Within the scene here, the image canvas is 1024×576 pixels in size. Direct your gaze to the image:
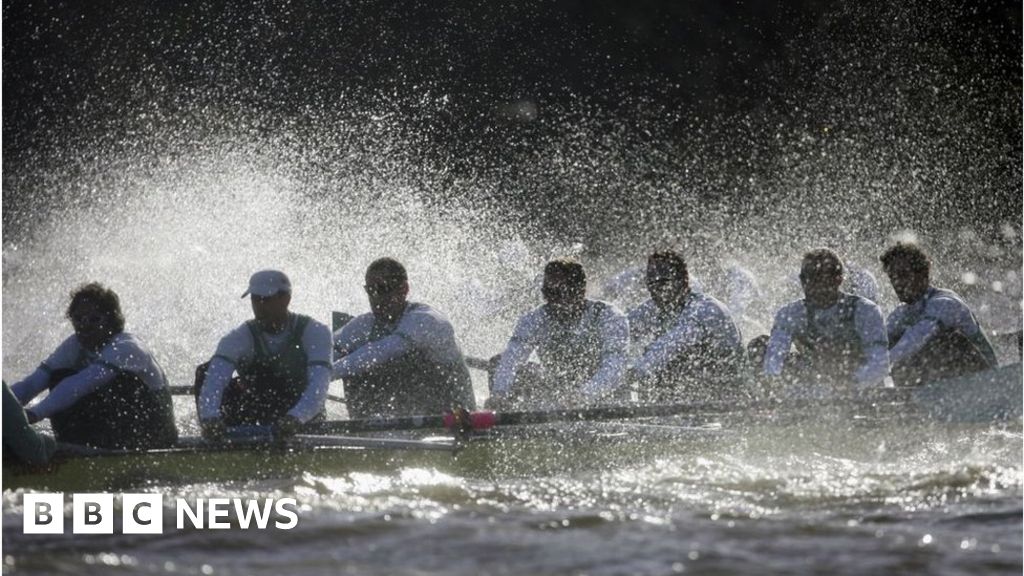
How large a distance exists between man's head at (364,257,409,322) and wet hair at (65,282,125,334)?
1.95m

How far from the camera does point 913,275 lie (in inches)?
397

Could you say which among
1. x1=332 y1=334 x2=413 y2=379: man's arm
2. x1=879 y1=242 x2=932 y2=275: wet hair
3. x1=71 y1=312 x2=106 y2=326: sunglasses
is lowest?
x1=332 y1=334 x2=413 y2=379: man's arm

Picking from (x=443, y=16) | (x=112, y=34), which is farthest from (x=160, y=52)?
(x=443, y=16)

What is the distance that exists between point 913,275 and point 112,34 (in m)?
15.9

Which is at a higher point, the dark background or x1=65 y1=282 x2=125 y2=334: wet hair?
the dark background

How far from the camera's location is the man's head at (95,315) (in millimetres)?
8312

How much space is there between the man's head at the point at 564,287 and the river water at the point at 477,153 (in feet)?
16.0

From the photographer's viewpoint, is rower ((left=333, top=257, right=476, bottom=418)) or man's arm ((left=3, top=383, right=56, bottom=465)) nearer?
man's arm ((left=3, top=383, right=56, bottom=465))

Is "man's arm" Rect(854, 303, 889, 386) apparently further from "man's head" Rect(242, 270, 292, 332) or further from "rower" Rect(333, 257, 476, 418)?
"man's head" Rect(242, 270, 292, 332)

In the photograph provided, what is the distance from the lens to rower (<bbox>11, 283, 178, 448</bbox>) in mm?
8219

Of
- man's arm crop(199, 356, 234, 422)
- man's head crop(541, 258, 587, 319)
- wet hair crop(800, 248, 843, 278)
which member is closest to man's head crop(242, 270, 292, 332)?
man's arm crop(199, 356, 234, 422)

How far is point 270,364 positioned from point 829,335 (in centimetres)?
399

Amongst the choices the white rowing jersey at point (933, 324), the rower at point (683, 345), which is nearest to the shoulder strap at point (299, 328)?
the rower at point (683, 345)

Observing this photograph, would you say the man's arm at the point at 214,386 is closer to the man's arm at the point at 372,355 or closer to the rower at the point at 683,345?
the man's arm at the point at 372,355
